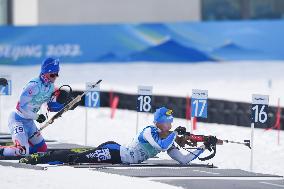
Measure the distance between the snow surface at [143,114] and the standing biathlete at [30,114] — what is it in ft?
4.88

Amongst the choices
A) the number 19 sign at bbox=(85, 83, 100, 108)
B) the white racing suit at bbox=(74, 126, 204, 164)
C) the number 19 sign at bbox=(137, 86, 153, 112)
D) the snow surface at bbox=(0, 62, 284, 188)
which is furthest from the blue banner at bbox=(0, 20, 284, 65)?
the white racing suit at bbox=(74, 126, 204, 164)

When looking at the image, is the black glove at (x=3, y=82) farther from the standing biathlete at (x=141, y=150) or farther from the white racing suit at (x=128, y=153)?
the white racing suit at (x=128, y=153)

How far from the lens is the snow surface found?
714 inches

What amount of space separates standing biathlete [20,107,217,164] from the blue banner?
22163 mm

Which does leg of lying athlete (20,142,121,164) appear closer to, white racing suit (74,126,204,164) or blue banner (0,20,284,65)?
white racing suit (74,126,204,164)

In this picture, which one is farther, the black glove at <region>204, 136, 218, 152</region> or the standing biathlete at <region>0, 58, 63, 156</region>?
the standing biathlete at <region>0, 58, 63, 156</region>

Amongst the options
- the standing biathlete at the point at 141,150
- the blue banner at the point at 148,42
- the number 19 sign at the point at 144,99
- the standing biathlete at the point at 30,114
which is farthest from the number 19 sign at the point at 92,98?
the blue banner at the point at 148,42

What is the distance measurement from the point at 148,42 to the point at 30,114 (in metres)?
22.5

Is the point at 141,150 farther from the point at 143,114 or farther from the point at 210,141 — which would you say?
the point at 143,114

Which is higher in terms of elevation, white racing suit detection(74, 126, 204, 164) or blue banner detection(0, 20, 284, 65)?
blue banner detection(0, 20, 284, 65)

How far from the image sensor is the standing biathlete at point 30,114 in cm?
2073

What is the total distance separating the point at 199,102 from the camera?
22062 mm

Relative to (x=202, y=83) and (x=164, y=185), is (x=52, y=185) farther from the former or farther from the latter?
(x=202, y=83)

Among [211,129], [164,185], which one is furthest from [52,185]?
[211,129]
